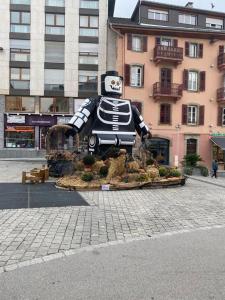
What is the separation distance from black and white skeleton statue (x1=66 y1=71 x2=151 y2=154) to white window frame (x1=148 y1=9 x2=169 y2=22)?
18.6m

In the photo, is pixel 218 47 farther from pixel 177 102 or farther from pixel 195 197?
pixel 195 197

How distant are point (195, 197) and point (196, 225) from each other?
3.55 metres

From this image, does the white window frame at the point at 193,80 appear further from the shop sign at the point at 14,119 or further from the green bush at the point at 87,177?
the green bush at the point at 87,177

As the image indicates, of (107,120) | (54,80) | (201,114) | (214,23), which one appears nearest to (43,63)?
(54,80)

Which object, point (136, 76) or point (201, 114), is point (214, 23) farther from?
point (136, 76)

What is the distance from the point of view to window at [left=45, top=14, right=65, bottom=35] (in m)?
30.4

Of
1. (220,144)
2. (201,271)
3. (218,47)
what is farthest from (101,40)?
(201,271)

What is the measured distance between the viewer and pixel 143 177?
11609 mm

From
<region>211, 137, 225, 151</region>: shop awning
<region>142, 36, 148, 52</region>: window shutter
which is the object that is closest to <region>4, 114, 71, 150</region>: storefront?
<region>142, 36, 148, 52</region>: window shutter

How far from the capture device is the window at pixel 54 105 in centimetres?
3092

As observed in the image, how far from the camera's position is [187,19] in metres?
31.0

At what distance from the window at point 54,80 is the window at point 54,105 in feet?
3.58

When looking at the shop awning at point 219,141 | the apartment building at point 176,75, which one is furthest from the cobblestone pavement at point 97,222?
the shop awning at point 219,141

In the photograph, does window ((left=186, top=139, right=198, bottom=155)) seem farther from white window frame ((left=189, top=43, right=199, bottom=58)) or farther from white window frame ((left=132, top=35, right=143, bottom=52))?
white window frame ((left=132, top=35, right=143, bottom=52))
